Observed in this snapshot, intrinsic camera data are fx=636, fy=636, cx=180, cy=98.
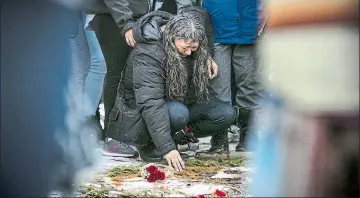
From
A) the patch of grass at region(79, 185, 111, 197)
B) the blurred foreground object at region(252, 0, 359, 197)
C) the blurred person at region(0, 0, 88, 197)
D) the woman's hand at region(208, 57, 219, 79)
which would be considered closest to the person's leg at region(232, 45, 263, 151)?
the woman's hand at region(208, 57, 219, 79)

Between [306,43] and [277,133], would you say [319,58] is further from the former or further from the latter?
[277,133]

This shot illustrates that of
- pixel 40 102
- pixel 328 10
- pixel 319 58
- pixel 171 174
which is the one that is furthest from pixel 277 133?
pixel 171 174

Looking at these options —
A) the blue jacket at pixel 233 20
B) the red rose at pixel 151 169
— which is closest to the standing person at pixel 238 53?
the blue jacket at pixel 233 20

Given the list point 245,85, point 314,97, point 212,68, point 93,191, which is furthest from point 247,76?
point 314,97

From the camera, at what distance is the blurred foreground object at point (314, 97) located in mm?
1306

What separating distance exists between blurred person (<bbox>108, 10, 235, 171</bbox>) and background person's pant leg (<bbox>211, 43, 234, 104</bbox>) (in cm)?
6

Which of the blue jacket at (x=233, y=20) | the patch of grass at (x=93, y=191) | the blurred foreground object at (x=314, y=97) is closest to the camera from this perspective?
the blurred foreground object at (x=314, y=97)

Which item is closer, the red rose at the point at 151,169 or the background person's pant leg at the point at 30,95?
the background person's pant leg at the point at 30,95

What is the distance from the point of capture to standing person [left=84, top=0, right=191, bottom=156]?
2.54m

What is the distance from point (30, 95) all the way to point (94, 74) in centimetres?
69

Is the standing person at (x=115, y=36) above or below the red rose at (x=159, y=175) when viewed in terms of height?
above

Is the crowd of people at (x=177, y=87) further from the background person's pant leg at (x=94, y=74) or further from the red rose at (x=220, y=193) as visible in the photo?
the red rose at (x=220, y=193)

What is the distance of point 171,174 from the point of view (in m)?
2.32

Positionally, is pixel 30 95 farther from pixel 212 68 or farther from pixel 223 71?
pixel 223 71
